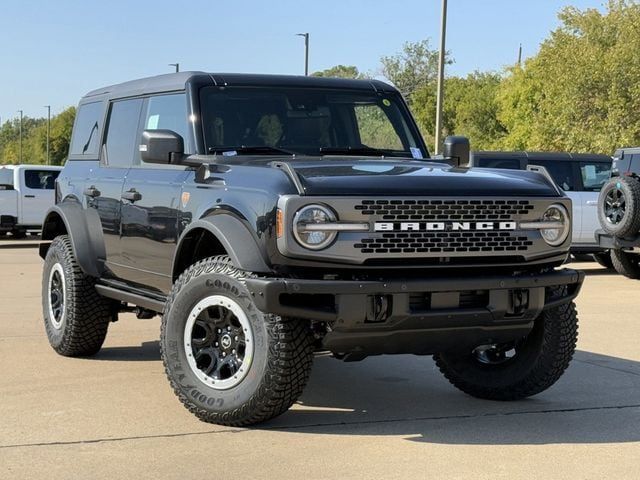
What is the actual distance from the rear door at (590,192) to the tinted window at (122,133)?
10.4m

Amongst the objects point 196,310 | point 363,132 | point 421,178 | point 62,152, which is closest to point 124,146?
point 363,132

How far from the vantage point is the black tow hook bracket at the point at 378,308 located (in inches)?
210

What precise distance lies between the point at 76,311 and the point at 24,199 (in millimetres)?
17664

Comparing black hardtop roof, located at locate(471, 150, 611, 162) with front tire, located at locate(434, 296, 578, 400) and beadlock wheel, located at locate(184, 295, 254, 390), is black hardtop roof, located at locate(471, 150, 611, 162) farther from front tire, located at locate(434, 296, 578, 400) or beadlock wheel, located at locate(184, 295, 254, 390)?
beadlock wheel, located at locate(184, 295, 254, 390)

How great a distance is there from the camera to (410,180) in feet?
18.3

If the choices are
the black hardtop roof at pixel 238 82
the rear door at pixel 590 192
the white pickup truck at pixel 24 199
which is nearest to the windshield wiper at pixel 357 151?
the black hardtop roof at pixel 238 82

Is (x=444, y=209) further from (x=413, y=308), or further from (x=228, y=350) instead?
(x=228, y=350)

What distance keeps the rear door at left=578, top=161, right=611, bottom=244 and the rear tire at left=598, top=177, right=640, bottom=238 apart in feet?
6.36

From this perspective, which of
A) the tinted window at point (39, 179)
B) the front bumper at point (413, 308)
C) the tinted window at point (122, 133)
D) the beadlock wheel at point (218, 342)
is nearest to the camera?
the front bumper at point (413, 308)

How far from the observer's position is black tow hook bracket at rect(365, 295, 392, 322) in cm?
534

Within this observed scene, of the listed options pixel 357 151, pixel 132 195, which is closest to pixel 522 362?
pixel 357 151

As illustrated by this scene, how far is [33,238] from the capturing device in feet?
89.1

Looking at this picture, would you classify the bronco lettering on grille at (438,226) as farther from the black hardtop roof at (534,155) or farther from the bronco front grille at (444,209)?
the black hardtop roof at (534,155)

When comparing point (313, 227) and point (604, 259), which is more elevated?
point (313, 227)
